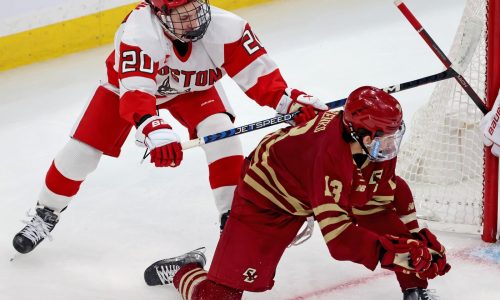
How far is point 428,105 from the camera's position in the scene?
387 centimetres

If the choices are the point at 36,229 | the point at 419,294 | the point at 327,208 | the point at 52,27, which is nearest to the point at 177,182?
the point at 36,229

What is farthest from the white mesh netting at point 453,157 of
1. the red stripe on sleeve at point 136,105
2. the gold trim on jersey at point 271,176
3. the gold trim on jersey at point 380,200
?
the red stripe on sleeve at point 136,105

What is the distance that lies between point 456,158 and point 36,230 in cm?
149

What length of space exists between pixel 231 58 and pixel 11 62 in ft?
7.80

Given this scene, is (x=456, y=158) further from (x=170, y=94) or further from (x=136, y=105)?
(x=136, y=105)

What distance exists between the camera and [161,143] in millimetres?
3018

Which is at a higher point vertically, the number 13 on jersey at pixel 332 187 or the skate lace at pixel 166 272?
the number 13 on jersey at pixel 332 187

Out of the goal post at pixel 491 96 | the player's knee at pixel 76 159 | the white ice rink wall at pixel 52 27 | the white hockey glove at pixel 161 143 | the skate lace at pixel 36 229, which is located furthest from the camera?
the white ice rink wall at pixel 52 27

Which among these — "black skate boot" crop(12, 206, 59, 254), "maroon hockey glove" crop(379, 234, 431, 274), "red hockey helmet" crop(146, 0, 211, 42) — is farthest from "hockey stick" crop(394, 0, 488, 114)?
"black skate boot" crop(12, 206, 59, 254)

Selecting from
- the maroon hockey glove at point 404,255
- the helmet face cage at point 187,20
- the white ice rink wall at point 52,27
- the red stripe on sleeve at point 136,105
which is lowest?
the white ice rink wall at point 52,27

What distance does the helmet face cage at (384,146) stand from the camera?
2.71m

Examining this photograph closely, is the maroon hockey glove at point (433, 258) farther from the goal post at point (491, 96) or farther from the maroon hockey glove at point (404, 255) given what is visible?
the goal post at point (491, 96)

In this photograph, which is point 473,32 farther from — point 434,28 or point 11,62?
point 11,62

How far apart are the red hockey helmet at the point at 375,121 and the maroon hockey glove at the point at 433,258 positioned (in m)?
0.30
